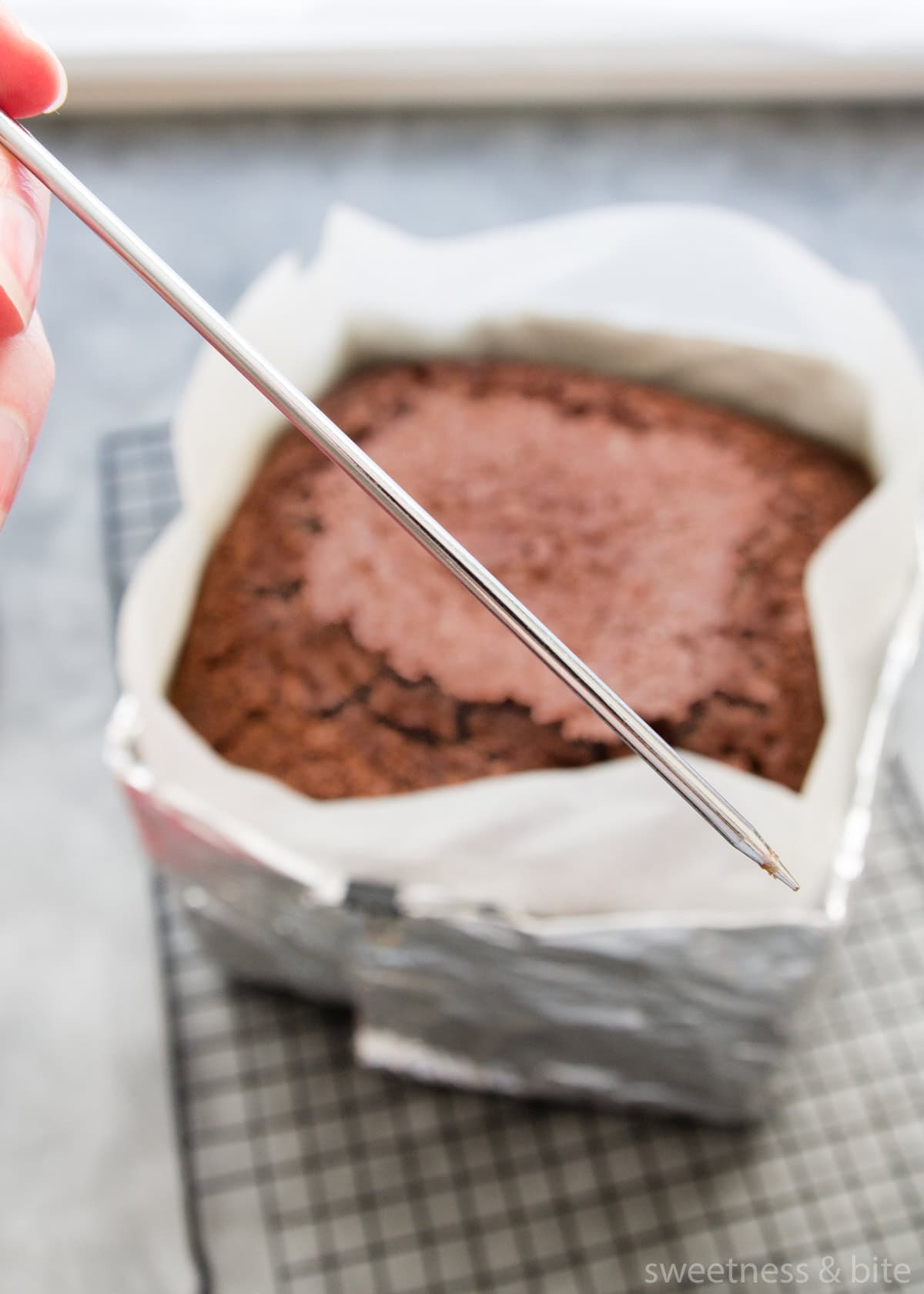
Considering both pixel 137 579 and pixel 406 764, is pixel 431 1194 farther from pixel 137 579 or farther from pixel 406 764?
pixel 137 579

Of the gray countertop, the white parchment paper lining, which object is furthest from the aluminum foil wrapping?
the gray countertop

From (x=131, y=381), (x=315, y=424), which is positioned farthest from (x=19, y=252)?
(x=131, y=381)

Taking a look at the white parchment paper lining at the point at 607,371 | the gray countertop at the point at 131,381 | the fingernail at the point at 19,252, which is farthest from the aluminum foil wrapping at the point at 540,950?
the fingernail at the point at 19,252

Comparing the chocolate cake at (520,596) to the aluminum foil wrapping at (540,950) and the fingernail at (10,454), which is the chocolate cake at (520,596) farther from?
the fingernail at (10,454)

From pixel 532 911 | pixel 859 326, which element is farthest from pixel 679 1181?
pixel 859 326

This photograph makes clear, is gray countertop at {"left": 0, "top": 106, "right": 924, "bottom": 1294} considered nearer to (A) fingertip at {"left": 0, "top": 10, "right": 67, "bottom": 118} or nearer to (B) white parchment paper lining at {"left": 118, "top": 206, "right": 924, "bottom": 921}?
(B) white parchment paper lining at {"left": 118, "top": 206, "right": 924, "bottom": 921}

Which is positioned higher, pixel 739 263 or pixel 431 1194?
pixel 739 263
